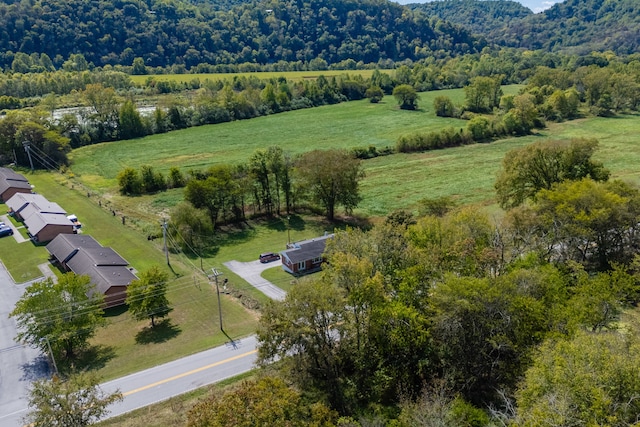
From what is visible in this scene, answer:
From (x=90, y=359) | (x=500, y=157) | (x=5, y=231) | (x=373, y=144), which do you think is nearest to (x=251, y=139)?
(x=373, y=144)

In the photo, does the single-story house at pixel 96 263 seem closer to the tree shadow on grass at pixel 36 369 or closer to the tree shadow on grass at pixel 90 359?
the tree shadow on grass at pixel 90 359

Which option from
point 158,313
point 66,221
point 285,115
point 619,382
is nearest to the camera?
point 619,382

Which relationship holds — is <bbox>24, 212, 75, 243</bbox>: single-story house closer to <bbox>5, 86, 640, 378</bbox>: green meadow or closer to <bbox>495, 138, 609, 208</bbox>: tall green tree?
<bbox>5, 86, 640, 378</bbox>: green meadow

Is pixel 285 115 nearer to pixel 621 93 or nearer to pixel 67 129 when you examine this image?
pixel 67 129

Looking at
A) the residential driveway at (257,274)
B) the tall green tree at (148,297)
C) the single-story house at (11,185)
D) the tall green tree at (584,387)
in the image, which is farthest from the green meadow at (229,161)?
the tall green tree at (584,387)

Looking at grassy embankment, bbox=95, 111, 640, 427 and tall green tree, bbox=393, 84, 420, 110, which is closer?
grassy embankment, bbox=95, 111, 640, 427

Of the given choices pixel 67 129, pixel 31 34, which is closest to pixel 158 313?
pixel 67 129

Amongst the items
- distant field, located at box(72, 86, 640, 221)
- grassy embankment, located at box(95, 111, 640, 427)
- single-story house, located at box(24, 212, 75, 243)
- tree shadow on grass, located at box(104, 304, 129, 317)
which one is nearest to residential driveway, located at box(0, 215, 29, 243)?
single-story house, located at box(24, 212, 75, 243)

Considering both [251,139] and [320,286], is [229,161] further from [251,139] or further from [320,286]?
[320,286]
